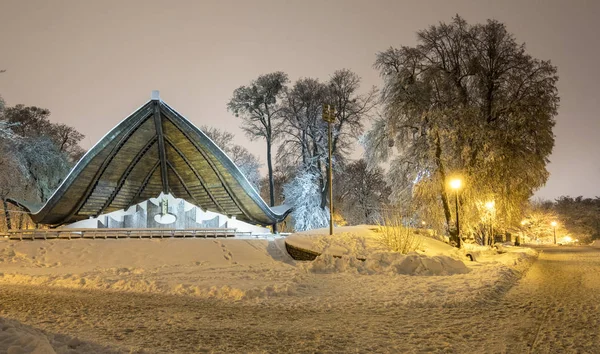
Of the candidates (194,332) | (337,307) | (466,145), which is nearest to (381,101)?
(466,145)

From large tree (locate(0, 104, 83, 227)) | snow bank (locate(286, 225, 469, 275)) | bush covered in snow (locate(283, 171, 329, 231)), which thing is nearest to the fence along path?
snow bank (locate(286, 225, 469, 275))

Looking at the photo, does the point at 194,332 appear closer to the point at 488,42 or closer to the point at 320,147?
the point at 488,42

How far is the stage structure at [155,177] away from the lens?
24625 millimetres

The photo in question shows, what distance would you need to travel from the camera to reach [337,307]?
7.01m

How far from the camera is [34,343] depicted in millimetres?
3750

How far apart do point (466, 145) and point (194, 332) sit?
17.1 m

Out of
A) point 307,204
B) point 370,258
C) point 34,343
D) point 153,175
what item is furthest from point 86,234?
point 34,343

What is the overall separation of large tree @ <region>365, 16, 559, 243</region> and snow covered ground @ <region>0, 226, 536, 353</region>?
508 cm

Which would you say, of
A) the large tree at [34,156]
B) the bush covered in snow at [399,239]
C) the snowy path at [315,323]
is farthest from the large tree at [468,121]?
the large tree at [34,156]

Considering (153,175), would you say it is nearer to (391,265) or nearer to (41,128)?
(41,128)

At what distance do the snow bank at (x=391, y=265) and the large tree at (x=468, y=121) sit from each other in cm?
905

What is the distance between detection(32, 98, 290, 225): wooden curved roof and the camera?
2461 cm

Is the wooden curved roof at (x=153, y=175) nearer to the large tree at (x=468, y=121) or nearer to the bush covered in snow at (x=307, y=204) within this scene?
the bush covered in snow at (x=307, y=204)

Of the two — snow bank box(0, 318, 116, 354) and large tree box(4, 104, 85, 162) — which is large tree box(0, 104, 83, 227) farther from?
snow bank box(0, 318, 116, 354)
